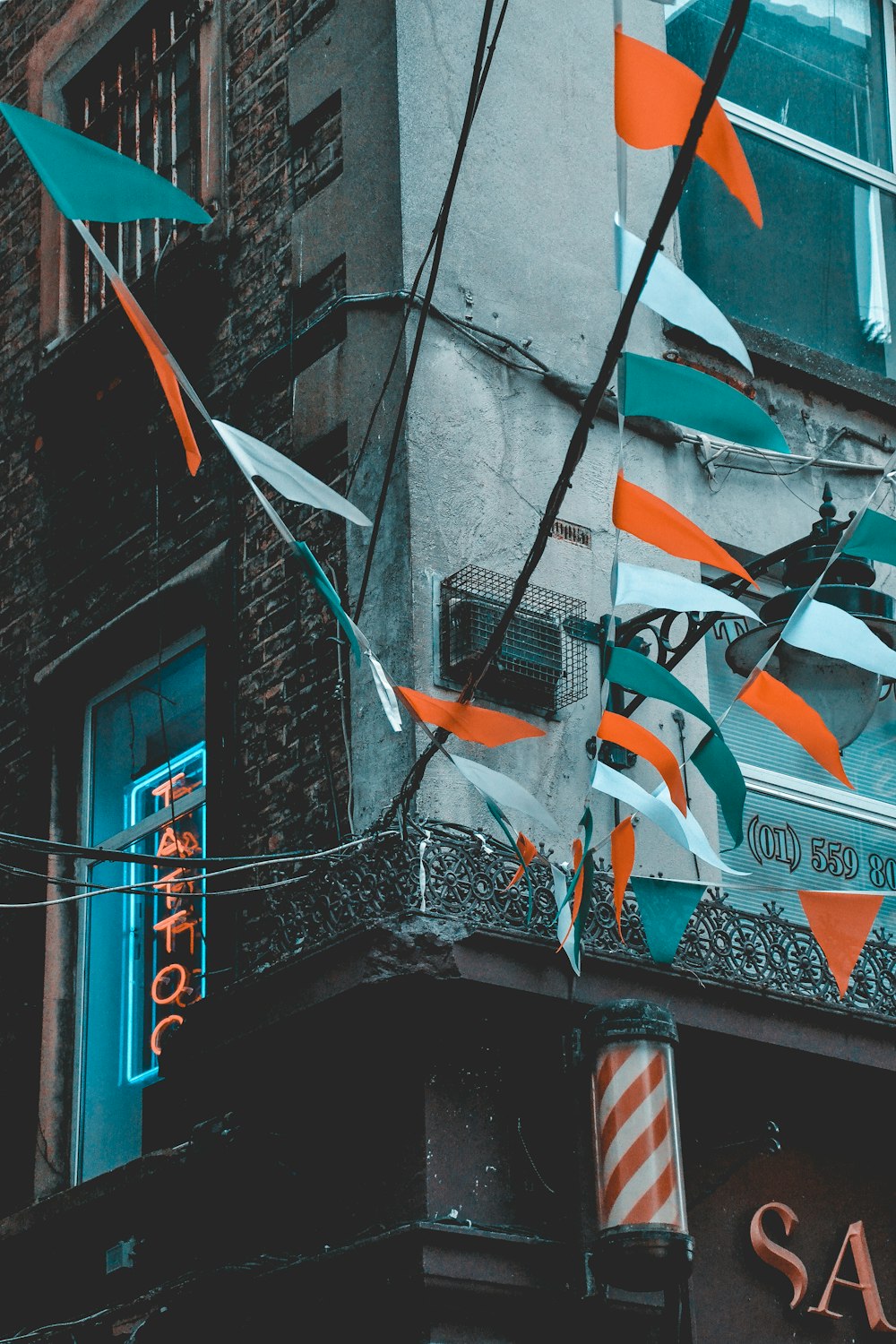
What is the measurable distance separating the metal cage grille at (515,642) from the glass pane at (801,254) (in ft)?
7.27

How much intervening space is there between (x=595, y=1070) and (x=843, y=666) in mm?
1687

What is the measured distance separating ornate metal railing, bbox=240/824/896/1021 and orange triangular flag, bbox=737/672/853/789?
125 centimetres

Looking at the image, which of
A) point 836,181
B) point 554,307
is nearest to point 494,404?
point 554,307

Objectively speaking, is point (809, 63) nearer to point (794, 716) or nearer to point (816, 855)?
point (816, 855)

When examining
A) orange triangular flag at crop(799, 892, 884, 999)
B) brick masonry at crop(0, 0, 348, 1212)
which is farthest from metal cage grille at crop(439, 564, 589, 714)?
orange triangular flag at crop(799, 892, 884, 999)

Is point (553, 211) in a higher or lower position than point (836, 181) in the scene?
lower

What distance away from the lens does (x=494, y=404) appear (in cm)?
749

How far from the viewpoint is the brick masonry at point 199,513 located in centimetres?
746

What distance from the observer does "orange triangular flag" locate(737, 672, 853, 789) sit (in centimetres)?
549

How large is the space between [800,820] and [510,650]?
5.99ft

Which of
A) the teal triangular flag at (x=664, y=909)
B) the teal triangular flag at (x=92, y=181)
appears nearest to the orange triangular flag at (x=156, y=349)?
the teal triangular flag at (x=92, y=181)

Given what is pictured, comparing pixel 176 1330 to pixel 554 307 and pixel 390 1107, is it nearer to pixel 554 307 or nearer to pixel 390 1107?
pixel 390 1107

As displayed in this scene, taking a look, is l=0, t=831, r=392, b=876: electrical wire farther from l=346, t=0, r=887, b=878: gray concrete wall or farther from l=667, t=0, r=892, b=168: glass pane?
l=667, t=0, r=892, b=168: glass pane

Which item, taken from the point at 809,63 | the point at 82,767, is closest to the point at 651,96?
the point at 82,767
